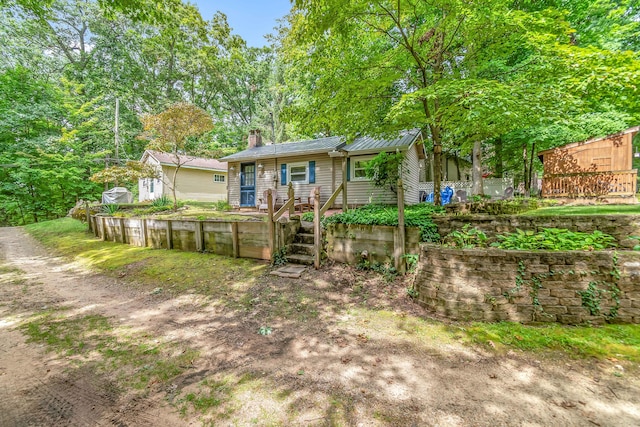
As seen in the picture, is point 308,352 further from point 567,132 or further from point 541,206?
point 567,132

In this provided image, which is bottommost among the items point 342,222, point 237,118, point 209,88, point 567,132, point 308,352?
point 308,352

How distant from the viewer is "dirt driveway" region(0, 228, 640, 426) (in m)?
2.02

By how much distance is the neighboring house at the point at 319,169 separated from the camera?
10.4m

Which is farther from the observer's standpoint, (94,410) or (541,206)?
(541,206)

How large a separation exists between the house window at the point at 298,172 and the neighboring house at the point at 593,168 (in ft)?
35.9

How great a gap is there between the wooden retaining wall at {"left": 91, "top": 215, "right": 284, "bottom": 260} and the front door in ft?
17.4

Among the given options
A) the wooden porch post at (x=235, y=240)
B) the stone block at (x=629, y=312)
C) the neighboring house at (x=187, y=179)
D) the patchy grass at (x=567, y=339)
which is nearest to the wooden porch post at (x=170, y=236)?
the wooden porch post at (x=235, y=240)

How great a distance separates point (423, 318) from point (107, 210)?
49.7 feet

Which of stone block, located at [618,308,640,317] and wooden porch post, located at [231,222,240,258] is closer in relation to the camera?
stone block, located at [618,308,640,317]

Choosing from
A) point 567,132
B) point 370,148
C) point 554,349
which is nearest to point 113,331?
point 554,349

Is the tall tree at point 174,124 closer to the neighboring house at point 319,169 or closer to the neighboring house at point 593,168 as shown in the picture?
the neighboring house at point 319,169

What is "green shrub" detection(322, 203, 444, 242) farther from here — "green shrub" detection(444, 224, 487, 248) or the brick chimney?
the brick chimney

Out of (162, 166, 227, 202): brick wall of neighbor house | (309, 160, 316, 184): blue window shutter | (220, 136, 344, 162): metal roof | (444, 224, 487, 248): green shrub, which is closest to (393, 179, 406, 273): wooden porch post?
(444, 224, 487, 248): green shrub

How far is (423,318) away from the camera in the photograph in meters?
3.60
